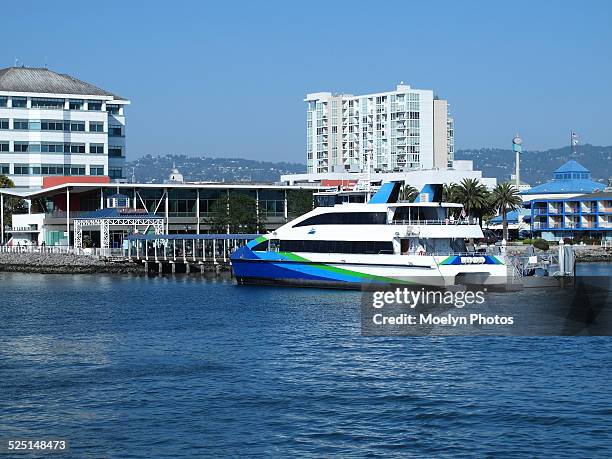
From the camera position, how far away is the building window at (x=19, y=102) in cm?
11844

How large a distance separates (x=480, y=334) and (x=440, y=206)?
64.0 feet

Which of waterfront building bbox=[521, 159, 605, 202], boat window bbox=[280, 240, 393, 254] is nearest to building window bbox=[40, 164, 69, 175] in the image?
waterfront building bbox=[521, 159, 605, 202]

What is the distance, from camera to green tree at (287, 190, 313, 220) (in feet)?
347

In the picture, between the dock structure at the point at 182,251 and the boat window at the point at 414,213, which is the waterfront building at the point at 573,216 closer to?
the dock structure at the point at 182,251

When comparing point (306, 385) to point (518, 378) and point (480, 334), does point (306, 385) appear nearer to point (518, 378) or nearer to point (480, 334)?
point (518, 378)

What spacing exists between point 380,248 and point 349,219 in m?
2.68

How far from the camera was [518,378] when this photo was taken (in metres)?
33.7

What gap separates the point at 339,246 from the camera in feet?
205

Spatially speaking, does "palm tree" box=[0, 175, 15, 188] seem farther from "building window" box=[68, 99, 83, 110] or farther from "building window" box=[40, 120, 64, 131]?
"building window" box=[68, 99, 83, 110]

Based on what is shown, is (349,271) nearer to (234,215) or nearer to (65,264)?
(65,264)

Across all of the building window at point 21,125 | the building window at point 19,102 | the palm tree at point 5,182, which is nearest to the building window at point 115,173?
the building window at point 21,125

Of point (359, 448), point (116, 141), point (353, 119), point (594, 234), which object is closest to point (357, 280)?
point (359, 448)

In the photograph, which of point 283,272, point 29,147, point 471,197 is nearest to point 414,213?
point 283,272

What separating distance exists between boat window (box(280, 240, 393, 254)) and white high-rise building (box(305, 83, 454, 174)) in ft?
378
